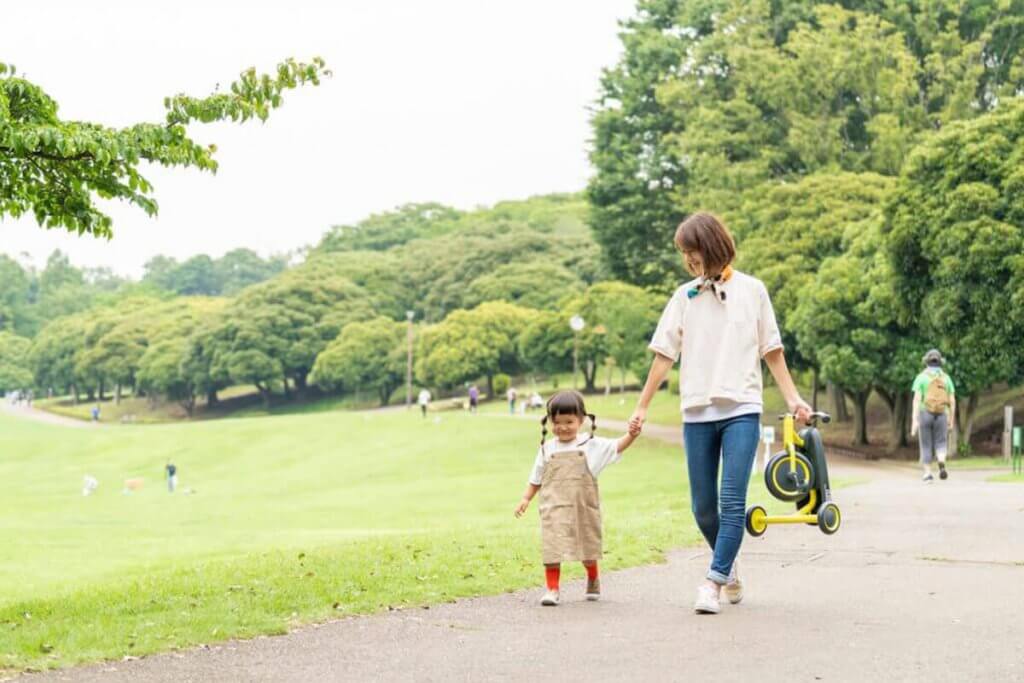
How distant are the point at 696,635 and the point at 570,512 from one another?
1372 mm

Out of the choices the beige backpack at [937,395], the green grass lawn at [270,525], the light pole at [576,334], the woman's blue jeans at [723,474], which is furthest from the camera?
the light pole at [576,334]

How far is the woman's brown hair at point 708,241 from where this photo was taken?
23.3 feet

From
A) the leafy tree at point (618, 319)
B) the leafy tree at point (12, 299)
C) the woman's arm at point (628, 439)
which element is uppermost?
the leafy tree at point (12, 299)

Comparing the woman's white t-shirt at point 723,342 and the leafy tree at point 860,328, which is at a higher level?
the leafy tree at point 860,328

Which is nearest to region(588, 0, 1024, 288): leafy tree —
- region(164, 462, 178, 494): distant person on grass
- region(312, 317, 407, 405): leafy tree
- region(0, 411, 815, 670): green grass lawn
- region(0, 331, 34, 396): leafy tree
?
region(0, 411, 815, 670): green grass lawn

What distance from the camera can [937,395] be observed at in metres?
18.2

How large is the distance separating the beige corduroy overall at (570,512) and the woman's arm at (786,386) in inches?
46.2

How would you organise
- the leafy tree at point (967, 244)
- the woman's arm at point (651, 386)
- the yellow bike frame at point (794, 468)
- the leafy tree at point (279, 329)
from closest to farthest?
the woman's arm at point (651, 386) → the yellow bike frame at point (794, 468) → the leafy tree at point (967, 244) → the leafy tree at point (279, 329)

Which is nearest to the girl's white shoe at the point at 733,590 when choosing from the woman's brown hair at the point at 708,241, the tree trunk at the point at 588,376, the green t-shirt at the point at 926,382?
the woman's brown hair at the point at 708,241

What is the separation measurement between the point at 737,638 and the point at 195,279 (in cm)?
18852

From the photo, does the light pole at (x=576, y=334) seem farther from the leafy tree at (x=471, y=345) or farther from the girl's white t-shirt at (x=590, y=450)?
the girl's white t-shirt at (x=590, y=450)

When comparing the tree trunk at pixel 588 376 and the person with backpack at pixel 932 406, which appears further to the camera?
the tree trunk at pixel 588 376

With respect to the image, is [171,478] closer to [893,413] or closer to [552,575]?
[893,413]

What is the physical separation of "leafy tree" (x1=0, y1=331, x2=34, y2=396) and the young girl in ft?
430
